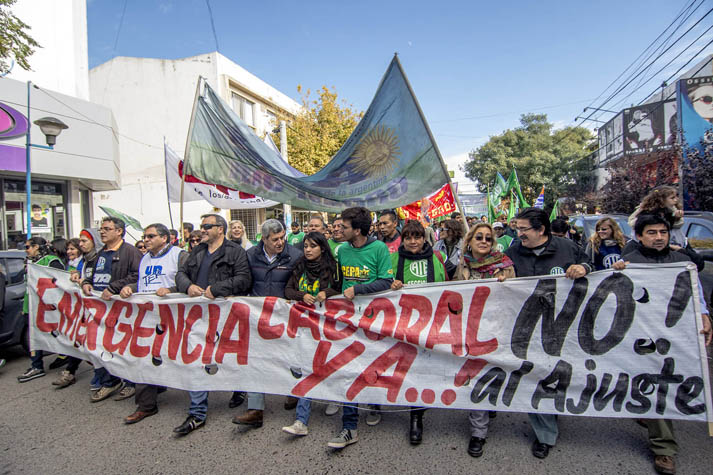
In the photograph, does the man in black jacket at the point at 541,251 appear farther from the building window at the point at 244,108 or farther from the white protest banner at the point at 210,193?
the building window at the point at 244,108

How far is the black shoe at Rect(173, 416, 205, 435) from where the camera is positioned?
3277mm

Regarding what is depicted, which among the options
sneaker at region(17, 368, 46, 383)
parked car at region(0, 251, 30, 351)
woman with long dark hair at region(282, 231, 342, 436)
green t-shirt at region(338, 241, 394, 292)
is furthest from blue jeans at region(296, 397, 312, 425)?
parked car at region(0, 251, 30, 351)

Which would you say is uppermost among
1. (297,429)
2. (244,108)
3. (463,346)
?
(244,108)

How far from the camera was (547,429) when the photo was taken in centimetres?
291

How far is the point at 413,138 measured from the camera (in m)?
3.78

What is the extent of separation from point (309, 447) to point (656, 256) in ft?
10.4

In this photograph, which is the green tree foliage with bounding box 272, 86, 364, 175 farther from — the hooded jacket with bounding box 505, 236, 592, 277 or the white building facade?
the hooded jacket with bounding box 505, 236, 592, 277

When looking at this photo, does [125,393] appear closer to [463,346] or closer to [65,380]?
[65,380]

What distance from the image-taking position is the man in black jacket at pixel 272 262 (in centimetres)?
363

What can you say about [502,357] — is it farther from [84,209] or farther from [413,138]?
[84,209]

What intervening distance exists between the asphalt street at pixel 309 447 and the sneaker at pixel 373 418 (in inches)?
3.2

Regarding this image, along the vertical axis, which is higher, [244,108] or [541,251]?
[244,108]

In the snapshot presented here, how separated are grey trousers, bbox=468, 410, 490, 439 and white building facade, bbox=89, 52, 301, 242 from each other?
1760cm

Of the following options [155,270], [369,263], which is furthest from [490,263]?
[155,270]
